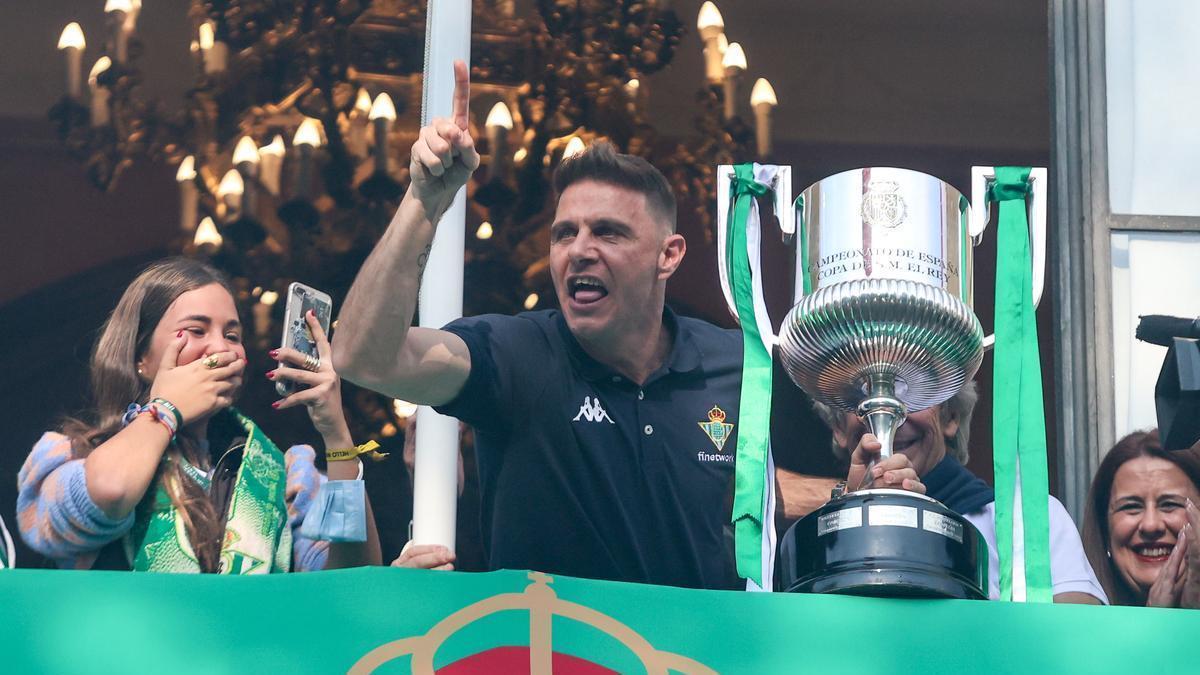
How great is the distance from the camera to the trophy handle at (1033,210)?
3469mm

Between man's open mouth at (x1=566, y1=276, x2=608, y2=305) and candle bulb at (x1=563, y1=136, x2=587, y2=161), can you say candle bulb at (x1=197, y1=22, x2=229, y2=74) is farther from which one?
man's open mouth at (x1=566, y1=276, x2=608, y2=305)

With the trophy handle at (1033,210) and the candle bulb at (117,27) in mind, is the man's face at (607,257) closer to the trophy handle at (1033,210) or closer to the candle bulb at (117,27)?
the trophy handle at (1033,210)

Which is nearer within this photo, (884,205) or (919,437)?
(884,205)

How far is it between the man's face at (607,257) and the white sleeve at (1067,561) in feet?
3.27

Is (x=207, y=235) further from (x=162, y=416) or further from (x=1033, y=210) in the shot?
(x=1033, y=210)

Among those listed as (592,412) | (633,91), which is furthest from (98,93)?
(592,412)

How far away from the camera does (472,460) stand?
6.03 m

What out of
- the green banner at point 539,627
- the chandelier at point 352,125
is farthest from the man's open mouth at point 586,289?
the chandelier at point 352,125

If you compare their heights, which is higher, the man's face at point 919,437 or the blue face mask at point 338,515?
the man's face at point 919,437

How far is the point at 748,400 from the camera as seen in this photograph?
11.4 feet

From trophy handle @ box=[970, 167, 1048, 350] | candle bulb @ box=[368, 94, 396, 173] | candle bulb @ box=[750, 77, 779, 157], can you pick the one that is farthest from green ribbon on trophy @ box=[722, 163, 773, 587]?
candle bulb @ box=[368, 94, 396, 173]

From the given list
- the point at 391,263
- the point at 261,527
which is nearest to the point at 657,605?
the point at 391,263

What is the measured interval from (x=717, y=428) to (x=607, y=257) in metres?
0.51

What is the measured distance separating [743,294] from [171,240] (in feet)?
9.57
